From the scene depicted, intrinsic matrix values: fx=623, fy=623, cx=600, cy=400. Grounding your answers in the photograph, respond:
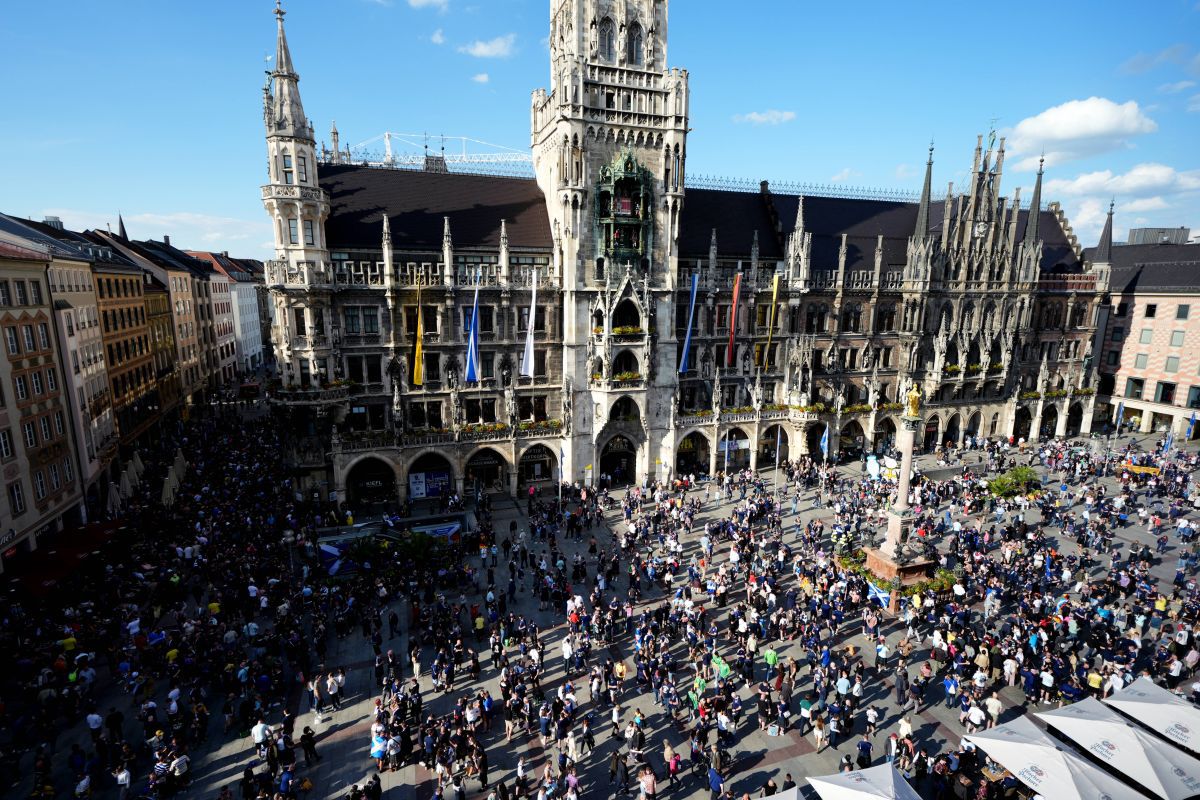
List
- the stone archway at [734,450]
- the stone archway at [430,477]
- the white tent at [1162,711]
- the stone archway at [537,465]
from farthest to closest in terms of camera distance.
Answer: the stone archway at [734,450] < the stone archway at [537,465] < the stone archway at [430,477] < the white tent at [1162,711]

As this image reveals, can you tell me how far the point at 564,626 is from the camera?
30.5 m

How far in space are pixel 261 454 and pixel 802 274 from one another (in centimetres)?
4942

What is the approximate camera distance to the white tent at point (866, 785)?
16.2m

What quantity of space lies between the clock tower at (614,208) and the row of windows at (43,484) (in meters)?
33.5

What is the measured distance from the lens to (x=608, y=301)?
159ft

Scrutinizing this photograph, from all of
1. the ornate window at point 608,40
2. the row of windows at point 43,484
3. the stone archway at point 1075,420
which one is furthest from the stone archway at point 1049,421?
the row of windows at point 43,484

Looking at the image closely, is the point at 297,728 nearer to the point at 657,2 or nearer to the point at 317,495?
the point at 317,495

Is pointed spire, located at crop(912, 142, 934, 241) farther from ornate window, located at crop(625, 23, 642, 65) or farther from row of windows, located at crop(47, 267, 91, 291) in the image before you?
row of windows, located at crop(47, 267, 91, 291)

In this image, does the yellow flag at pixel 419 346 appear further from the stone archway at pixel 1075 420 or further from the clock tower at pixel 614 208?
the stone archway at pixel 1075 420

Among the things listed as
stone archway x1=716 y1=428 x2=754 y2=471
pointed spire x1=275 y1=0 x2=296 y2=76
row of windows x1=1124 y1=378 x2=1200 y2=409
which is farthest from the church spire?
row of windows x1=1124 y1=378 x2=1200 y2=409

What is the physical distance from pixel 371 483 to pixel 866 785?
129 ft

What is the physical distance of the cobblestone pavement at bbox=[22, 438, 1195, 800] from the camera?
67.8 feet

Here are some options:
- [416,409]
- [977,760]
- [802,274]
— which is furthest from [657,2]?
[977,760]

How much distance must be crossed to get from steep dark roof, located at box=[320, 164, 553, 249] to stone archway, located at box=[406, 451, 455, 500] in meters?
16.3
